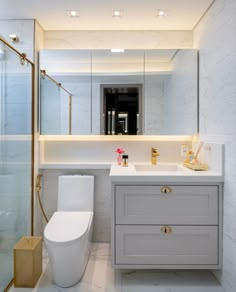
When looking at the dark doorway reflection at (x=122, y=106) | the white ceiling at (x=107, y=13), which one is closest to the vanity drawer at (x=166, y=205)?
the dark doorway reflection at (x=122, y=106)

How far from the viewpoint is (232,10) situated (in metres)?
1.76

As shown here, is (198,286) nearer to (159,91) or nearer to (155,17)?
(159,91)

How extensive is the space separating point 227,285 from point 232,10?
1.99m

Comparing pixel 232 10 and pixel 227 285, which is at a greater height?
pixel 232 10

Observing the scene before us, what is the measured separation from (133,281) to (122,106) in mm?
1613

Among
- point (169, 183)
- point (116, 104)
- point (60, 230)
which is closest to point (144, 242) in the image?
point (169, 183)

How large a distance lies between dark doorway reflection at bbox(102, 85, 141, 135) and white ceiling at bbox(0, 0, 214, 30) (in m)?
0.61

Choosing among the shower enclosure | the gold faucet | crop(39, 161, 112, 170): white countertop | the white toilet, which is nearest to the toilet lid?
the white toilet

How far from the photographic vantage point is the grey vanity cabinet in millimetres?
1929

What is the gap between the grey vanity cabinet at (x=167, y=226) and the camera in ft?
6.33

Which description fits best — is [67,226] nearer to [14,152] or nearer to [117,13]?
[14,152]

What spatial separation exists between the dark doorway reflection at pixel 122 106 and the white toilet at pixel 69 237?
81 centimetres

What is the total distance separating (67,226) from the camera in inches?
80.1

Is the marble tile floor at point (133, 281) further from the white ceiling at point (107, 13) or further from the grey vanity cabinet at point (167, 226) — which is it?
the white ceiling at point (107, 13)
